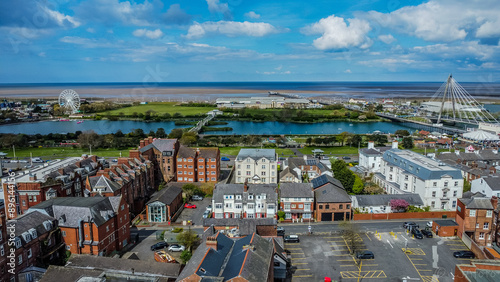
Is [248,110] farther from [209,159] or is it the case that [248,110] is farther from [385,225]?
[385,225]

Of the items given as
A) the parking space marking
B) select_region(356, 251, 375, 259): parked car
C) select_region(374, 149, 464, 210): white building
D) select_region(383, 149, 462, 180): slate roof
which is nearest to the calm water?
select_region(383, 149, 462, 180): slate roof

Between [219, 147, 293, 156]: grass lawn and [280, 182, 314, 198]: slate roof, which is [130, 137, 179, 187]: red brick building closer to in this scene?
[280, 182, 314, 198]: slate roof

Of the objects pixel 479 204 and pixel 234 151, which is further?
pixel 234 151

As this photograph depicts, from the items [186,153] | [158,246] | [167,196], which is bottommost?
[158,246]

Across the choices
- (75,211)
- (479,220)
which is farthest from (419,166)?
(75,211)

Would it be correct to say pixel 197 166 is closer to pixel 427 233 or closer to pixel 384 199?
pixel 384 199
